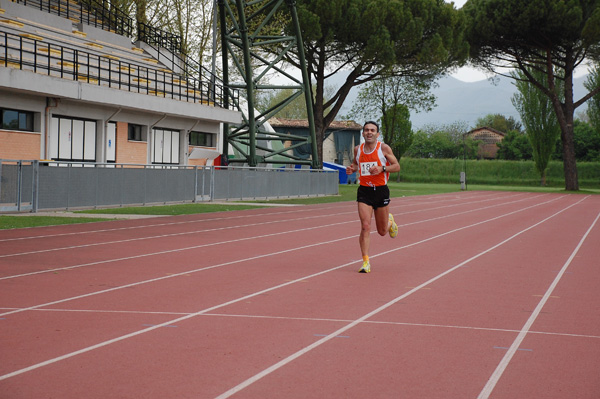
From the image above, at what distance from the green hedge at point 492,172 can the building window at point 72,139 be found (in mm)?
53347

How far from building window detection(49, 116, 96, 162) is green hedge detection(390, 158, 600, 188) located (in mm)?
53347

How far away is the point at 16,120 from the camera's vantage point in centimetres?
2791

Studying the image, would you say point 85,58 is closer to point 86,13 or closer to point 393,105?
point 86,13

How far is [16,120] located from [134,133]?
7.41 metres

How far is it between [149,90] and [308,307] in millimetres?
27933

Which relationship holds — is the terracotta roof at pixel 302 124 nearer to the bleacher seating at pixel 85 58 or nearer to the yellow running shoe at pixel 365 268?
the bleacher seating at pixel 85 58

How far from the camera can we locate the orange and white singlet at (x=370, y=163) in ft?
36.2

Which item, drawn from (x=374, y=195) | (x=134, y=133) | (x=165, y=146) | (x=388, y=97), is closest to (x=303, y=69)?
(x=165, y=146)

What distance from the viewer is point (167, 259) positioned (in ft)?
40.9

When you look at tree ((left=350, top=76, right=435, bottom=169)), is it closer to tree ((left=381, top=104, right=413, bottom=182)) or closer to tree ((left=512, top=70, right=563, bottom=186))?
tree ((left=381, top=104, right=413, bottom=182))

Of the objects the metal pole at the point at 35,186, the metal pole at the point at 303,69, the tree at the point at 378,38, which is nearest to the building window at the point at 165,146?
the metal pole at the point at 303,69

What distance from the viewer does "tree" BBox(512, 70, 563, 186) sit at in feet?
229

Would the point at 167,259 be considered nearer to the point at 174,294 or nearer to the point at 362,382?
the point at 174,294

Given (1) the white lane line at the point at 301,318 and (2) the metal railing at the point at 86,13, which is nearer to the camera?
(1) the white lane line at the point at 301,318
